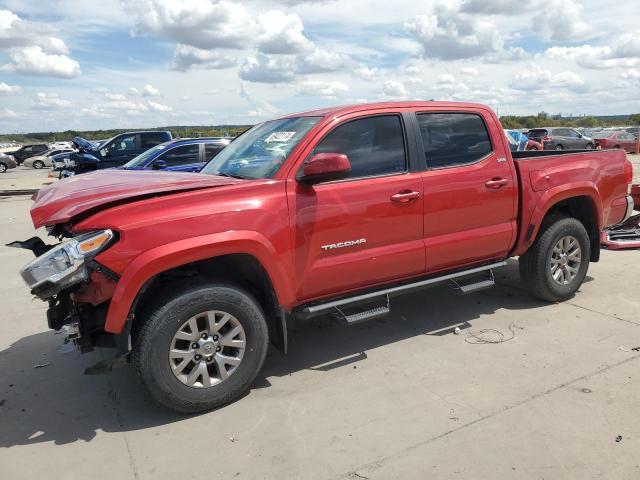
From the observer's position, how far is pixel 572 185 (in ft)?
16.2

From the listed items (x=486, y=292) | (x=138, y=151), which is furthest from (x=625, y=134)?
(x=486, y=292)

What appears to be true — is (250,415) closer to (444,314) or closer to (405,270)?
(405,270)

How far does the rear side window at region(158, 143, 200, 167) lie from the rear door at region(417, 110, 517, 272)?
8452 mm

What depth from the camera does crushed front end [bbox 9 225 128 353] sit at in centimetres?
302

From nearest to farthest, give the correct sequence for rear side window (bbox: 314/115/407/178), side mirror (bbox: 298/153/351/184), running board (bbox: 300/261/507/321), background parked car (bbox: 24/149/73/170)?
side mirror (bbox: 298/153/351/184) → running board (bbox: 300/261/507/321) → rear side window (bbox: 314/115/407/178) → background parked car (bbox: 24/149/73/170)

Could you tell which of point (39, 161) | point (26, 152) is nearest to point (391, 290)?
point (39, 161)

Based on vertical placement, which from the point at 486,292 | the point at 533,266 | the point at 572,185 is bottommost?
the point at 486,292

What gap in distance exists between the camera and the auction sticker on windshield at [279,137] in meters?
4.03

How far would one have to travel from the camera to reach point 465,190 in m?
4.34

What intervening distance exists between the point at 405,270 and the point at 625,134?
A: 3310 centimetres

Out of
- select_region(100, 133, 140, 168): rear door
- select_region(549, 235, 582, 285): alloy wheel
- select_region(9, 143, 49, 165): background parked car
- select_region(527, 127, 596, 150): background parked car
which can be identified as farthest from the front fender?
select_region(9, 143, 49, 165): background parked car

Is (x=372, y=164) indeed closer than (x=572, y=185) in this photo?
Yes

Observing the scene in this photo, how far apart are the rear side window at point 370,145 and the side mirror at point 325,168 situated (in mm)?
293

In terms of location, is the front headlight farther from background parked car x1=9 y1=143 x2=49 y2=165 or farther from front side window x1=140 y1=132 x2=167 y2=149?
background parked car x1=9 y1=143 x2=49 y2=165
